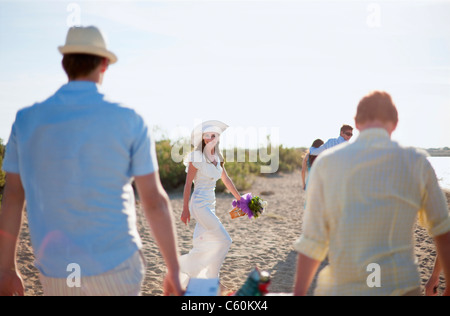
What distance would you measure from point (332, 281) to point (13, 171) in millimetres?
1971

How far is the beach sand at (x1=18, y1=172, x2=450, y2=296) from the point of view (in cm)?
634

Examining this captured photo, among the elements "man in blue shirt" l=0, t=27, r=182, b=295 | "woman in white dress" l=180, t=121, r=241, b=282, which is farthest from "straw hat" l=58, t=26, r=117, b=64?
"woman in white dress" l=180, t=121, r=241, b=282

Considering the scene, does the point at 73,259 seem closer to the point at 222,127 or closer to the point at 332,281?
the point at 332,281

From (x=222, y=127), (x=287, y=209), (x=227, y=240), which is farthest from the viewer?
(x=287, y=209)

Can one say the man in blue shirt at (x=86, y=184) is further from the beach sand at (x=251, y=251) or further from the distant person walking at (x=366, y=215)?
the beach sand at (x=251, y=251)

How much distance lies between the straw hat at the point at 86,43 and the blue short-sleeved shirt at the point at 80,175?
25cm

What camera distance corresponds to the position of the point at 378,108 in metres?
2.42

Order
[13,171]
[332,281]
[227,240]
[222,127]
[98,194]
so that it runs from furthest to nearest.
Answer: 1. [222,127]
2. [227,240]
3. [13,171]
4. [332,281]
5. [98,194]

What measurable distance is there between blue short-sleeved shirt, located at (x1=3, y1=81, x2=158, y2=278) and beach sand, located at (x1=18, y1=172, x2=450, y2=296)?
12.3ft

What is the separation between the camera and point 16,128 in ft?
7.75

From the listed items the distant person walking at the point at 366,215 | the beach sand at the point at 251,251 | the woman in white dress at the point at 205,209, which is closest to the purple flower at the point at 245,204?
the woman in white dress at the point at 205,209

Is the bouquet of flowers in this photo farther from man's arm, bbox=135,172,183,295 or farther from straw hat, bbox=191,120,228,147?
man's arm, bbox=135,172,183,295

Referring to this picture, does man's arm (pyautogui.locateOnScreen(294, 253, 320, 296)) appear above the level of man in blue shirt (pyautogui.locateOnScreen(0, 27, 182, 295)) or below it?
below
